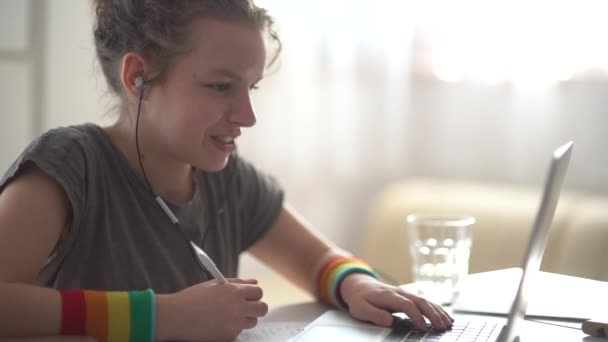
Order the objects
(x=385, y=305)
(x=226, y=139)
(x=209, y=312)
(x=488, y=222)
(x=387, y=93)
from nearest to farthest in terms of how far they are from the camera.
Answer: (x=209, y=312)
(x=385, y=305)
(x=226, y=139)
(x=488, y=222)
(x=387, y=93)

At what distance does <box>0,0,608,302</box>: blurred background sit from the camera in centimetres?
194

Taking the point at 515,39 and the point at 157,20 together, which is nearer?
the point at 157,20

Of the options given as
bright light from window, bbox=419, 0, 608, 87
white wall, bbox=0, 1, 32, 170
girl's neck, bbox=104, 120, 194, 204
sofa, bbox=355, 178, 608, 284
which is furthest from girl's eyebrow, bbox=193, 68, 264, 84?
bright light from window, bbox=419, 0, 608, 87

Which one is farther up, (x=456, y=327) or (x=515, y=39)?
(x=515, y=39)

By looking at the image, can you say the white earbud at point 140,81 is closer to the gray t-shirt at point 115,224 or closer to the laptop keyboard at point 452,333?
the gray t-shirt at point 115,224

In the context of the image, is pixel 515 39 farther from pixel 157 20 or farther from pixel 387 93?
pixel 157 20

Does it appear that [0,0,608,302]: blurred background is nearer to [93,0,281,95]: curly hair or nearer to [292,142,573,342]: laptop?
[93,0,281,95]: curly hair

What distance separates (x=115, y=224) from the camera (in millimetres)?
1159

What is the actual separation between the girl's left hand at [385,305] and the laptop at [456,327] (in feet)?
0.03

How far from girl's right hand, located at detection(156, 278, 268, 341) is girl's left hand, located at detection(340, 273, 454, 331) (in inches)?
6.1

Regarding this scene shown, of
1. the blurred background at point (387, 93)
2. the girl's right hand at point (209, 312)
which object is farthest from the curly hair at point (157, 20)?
the blurred background at point (387, 93)

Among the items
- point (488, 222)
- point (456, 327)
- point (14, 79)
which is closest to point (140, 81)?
point (456, 327)

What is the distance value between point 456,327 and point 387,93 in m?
1.28

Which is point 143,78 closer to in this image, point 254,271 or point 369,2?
point 369,2
